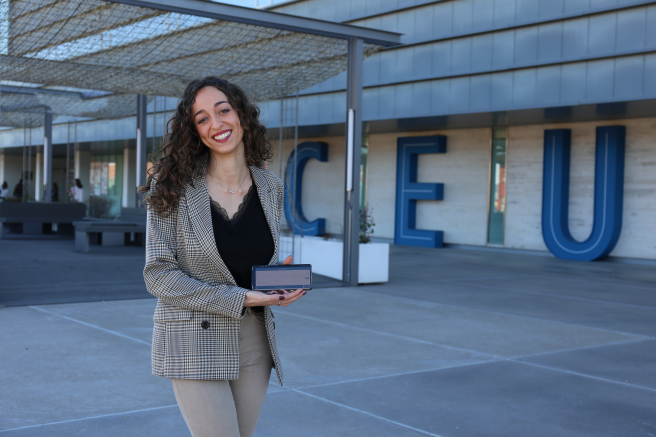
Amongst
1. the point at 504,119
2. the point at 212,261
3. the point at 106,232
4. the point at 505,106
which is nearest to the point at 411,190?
the point at 504,119

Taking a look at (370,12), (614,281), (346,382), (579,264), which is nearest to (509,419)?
(346,382)

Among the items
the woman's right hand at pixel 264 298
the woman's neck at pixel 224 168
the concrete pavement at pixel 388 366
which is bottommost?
the concrete pavement at pixel 388 366

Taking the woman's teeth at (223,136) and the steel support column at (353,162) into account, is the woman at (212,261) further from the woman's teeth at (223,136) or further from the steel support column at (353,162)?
the steel support column at (353,162)

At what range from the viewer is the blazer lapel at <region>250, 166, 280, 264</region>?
7.98 feet

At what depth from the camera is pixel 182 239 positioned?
229cm

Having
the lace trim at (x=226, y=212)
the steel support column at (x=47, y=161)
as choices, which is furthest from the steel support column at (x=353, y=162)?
the steel support column at (x=47, y=161)

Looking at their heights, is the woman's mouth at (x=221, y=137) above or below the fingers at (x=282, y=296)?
above

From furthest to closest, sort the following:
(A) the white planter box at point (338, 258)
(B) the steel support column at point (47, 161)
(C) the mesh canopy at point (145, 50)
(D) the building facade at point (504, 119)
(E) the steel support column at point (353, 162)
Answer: (B) the steel support column at point (47, 161)
(D) the building facade at point (504, 119)
(A) the white planter box at point (338, 258)
(E) the steel support column at point (353, 162)
(C) the mesh canopy at point (145, 50)

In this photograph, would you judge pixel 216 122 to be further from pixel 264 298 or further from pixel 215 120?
Result: pixel 264 298

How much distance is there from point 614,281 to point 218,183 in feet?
38.0

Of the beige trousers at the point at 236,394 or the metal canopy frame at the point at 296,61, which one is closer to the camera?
the beige trousers at the point at 236,394

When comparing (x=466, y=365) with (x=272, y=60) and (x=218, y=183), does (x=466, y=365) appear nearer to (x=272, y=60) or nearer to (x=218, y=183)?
(x=218, y=183)

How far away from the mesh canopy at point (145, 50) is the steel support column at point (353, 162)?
561 mm

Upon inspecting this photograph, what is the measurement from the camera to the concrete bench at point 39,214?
20.4 m
